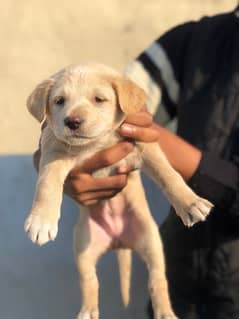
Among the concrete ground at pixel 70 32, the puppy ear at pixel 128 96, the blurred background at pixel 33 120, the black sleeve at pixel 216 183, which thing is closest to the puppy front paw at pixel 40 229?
the puppy ear at pixel 128 96

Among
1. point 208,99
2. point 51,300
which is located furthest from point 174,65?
point 51,300

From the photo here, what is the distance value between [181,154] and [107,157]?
18 centimetres

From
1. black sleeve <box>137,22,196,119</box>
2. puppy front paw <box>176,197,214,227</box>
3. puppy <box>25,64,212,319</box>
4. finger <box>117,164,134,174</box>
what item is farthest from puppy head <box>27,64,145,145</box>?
black sleeve <box>137,22,196,119</box>

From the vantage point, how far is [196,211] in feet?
4.04

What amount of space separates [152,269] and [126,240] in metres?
0.10

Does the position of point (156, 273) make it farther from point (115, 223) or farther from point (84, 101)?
point (84, 101)

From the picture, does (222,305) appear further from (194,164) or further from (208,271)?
(194,164)

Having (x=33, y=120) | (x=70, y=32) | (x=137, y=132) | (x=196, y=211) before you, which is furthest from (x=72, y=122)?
(x=70, y=32)

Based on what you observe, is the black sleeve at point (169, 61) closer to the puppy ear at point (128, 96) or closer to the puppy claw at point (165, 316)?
the puppy ear at point (128, 96)

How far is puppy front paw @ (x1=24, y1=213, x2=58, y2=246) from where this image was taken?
3.75ft

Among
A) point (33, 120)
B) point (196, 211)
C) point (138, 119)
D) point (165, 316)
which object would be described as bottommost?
point (33, 120)

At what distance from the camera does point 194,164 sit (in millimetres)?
1397

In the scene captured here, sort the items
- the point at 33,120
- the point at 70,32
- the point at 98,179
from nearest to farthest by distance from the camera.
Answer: the point at 98,179 < the point at 33,120 < the point at 70,32

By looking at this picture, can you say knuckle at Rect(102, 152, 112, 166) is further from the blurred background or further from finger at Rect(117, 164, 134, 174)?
the blurred background
